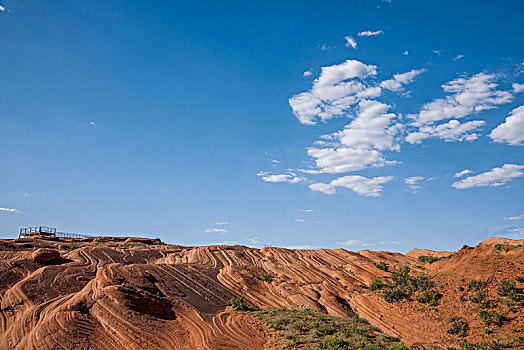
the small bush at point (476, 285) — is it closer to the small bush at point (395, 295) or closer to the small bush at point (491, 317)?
the small bush at point (491, 317)

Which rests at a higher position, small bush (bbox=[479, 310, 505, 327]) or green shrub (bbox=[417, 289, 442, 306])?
green shrub (bbox=[417, 289, 442, 306])

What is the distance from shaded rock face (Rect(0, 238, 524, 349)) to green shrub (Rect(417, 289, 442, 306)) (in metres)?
0.36

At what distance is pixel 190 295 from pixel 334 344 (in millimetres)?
9818

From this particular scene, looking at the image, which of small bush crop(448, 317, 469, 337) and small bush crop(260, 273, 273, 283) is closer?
small bush crop(448, 317, 469, 337)

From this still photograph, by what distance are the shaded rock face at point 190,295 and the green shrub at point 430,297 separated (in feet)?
1.17

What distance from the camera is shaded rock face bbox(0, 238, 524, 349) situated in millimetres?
14562

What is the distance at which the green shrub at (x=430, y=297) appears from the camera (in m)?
21.0

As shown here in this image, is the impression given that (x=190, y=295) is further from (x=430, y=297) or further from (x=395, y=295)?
(x=430, y=297)

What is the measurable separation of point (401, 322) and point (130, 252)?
23018mm

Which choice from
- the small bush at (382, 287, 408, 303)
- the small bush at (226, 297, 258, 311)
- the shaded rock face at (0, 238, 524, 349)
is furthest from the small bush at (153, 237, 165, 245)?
the small bush at (382, 287, 408, 303)

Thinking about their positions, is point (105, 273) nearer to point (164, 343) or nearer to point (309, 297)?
point (164, 343)

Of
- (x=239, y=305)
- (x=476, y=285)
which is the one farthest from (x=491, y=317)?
(x=239, y=305)

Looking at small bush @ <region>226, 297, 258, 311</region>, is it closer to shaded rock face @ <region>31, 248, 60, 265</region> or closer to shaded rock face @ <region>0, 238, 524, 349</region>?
shaded rock face @ <region>0, 238, 524, 349</region>

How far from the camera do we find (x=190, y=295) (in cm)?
2047
